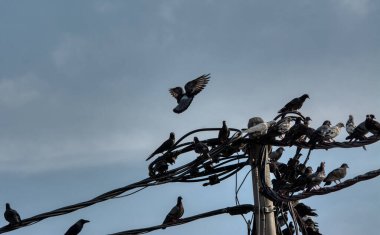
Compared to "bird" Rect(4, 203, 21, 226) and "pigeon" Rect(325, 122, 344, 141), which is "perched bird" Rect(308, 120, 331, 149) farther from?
"bird" Rect(4, 203, 21, 226)

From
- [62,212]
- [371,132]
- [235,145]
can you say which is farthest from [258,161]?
[62,212]

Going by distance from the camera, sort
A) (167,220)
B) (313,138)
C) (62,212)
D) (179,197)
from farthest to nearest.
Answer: (179,197) < (167,220) < (313,138) < (62,212)

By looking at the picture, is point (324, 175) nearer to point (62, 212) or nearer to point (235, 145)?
point (235, 145)

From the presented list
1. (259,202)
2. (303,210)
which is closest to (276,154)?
(303,210)

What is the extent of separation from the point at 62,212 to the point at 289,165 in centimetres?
341

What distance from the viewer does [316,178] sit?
12.1 metres

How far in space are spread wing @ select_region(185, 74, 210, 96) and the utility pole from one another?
2.70 metres

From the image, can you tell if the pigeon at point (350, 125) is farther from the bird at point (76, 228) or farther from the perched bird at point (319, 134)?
the bird at point (76, 228)

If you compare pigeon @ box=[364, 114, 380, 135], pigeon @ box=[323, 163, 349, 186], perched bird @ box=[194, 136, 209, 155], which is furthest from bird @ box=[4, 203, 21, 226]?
pigeon @ box=[364, 114, 380, 135]

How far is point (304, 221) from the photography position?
41.9 feet

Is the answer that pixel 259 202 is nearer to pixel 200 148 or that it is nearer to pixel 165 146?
pixel 200 148

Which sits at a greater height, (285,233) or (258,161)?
(258,161)

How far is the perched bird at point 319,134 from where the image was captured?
36.7ft

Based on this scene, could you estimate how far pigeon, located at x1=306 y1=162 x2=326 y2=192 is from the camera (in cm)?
1191
